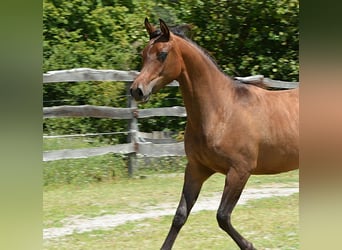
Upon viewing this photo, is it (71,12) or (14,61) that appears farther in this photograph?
(71,12)

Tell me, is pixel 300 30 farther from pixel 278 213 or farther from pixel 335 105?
pixel 278 213

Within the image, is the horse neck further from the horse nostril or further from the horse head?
the horse nostril

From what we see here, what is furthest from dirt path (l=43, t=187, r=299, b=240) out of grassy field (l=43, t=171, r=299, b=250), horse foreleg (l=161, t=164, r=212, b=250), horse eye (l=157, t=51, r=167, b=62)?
horse eye (l=157, t=51, r=167, b=62)

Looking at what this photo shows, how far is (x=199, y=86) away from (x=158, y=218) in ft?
5.72

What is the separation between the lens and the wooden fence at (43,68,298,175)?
18.8ft

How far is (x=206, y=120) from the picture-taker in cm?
302

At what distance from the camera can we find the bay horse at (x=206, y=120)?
294 centimetres

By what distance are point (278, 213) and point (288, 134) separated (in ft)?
4.66

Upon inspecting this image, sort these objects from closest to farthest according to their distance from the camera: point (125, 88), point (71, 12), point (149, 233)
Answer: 1. point (149, 233)
2. point (125, 88)
3. point (71, 12)

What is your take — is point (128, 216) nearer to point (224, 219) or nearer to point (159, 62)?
point (224, 219)

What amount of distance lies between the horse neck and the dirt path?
149 centimetres

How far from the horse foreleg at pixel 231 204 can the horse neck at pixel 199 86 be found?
316 mm

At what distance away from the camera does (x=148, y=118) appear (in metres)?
6.69

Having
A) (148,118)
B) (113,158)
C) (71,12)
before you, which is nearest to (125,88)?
(148,118)
